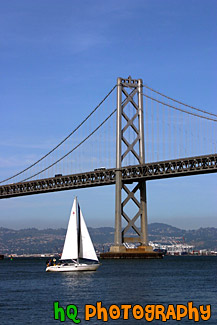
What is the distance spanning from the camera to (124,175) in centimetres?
8056

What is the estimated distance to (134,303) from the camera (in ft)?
100

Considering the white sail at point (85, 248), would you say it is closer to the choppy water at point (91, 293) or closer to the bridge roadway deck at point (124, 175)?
the choppy water at point (91, 293)

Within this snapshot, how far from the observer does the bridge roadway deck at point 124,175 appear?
248 feet

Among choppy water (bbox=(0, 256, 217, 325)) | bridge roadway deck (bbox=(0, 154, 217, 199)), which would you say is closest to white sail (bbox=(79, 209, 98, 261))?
choppy water (bbox=(0, 256, 217, 325))

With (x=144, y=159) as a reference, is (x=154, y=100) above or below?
above

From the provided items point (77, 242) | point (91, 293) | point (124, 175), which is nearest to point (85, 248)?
point (77, 242)

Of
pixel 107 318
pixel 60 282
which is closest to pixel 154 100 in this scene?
pixel 60 282

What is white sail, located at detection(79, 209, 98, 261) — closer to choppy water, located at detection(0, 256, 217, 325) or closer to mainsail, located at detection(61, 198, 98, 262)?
mainsail, located at detection(61, 198, 98, 262)

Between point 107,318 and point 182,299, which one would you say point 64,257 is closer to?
point 182,299

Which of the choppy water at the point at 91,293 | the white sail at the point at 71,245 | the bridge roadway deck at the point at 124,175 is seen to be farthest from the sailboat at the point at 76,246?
the bridge roadway deck at the point at 124,175

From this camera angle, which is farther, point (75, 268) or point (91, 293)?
point (75, 268)

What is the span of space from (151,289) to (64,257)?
1409cm

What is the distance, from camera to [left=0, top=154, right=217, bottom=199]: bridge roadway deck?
7569 centimetres

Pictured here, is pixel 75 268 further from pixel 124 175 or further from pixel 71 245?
pixel 124 175
